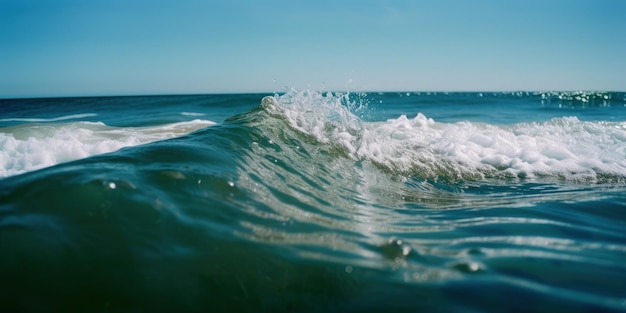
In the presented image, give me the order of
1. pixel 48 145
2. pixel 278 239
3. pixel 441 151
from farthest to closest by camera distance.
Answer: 1. pixel 48 145
2. pixel 441 151
3. pixel 278 239

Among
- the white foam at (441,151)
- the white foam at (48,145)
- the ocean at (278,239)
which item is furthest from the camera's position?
the white foam at (48,145)

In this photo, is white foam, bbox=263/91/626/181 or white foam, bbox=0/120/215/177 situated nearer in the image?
white foam, bbox=263/91/626/181

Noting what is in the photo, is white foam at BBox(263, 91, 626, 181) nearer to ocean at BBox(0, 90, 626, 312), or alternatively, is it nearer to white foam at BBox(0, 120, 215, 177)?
ocean at BBox(0, 90, 626, 312)

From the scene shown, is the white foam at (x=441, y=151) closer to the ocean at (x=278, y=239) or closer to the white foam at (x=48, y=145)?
the ocean at (x=278, y=239)

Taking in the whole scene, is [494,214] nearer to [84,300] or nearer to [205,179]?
[205,179]

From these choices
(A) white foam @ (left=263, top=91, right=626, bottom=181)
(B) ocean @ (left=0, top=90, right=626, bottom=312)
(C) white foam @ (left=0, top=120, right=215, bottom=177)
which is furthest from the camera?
(C) white foam @ (left=0, top=120, right=215, bottom=177)

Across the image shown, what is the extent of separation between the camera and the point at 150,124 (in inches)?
540

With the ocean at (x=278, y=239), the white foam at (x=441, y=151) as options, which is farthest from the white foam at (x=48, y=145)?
the ocean at (x=278, y=239)

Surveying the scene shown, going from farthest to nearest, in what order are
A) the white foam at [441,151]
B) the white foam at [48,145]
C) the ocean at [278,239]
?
the white foam at [48,145]
the white foam at [441,151]
the ocean at [278,239]

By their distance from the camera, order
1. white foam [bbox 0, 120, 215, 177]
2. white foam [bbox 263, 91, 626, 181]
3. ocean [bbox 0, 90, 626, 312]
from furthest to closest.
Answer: white foam [bbox 0, 120, 215, 177] < white foam [bbox 263, 91, 626, 181] < ocean [bbox 0, 90, 626, 312]

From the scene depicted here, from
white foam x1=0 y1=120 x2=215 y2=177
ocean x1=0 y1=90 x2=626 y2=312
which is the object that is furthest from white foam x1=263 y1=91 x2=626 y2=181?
white foam x1=0 y1=120 x2=215 y2=177

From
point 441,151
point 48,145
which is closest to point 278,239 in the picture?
point 441,151

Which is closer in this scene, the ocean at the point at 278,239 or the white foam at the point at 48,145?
the ocean at the point at 278,239

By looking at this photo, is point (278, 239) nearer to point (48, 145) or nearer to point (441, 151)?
point (441, 151)
